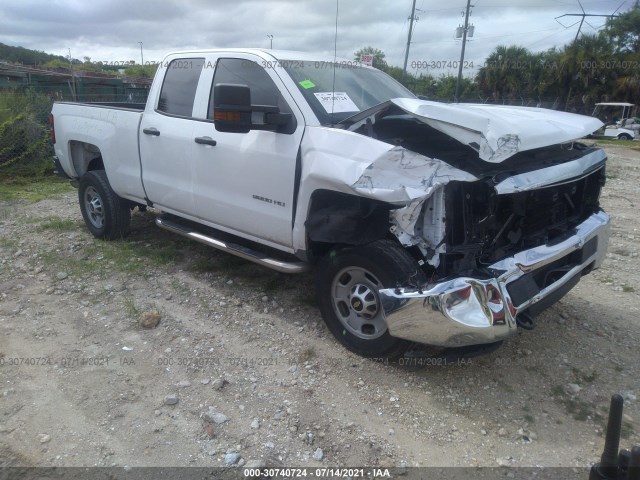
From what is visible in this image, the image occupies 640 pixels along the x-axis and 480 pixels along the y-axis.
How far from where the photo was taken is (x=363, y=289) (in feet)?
11.6

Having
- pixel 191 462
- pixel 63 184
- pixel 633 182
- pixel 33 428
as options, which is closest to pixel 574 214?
pixel 191 462

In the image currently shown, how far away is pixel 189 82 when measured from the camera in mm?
4770

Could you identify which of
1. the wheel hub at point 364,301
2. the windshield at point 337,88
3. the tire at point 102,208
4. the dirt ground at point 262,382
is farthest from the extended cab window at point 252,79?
the tire at point 102,208

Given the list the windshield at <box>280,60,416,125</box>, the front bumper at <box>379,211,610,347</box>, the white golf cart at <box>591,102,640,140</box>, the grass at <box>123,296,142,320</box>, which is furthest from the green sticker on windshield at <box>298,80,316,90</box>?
the white golf cart at <box>591,102,640,140</box>

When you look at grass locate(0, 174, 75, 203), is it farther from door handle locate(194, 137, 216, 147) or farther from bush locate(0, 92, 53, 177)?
door handle locate(194, 137, 216, 147)

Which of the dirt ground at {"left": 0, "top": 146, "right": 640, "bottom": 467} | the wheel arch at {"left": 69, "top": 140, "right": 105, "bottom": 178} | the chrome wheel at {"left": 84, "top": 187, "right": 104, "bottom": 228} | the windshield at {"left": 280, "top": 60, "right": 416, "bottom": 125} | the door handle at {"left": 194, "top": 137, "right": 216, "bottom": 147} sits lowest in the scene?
the dirt ground at {"left": 0, "top": 146, "right": 640, "bottom": 467}

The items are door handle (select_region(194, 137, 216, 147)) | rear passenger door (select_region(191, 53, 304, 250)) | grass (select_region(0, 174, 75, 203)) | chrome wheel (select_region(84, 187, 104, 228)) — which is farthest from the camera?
grass (select_region(0, 174, 75, 203))

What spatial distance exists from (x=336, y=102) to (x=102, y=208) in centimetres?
324

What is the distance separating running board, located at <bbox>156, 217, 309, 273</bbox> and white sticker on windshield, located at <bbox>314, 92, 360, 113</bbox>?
3.81 ft

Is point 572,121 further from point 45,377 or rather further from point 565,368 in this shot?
point 45,377

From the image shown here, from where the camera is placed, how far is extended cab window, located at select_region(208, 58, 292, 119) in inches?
158

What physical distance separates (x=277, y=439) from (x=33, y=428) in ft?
4.53

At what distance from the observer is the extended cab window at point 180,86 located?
4.71m

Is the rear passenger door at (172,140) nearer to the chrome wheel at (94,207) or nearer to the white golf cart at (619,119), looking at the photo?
the chrome wheel at (94,207)
